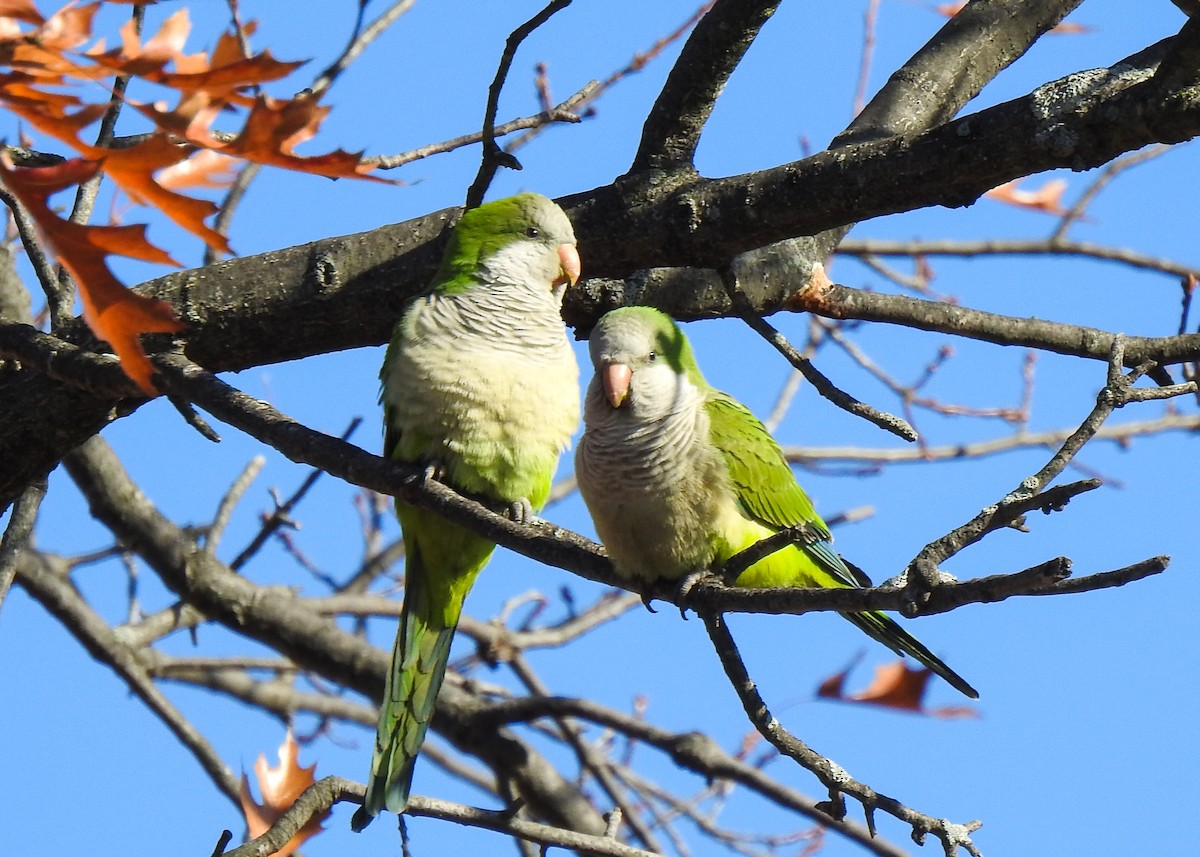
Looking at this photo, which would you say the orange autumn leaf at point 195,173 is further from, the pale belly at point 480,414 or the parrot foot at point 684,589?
the parrot foot at point 684,589

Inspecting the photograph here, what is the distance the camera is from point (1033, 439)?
6719mm

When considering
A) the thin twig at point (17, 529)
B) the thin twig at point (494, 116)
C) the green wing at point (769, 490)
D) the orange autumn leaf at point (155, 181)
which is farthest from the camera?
the green wing at point (769, 490)

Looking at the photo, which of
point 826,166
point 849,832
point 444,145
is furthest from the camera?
point 849,832

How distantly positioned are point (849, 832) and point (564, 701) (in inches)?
44.5

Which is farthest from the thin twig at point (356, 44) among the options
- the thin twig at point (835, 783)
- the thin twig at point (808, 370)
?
the thin twig at point (835, 783)

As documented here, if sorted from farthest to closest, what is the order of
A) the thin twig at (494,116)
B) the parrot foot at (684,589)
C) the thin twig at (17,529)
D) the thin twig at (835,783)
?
the thin twig at (17,529)
the parrot foot at (684,589)
the thin twig at (494,116)
the thin twig at (835,783)

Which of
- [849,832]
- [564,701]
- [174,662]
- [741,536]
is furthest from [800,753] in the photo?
[174,662]

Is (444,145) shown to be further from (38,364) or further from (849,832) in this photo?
(849,832)

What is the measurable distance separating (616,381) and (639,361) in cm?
8

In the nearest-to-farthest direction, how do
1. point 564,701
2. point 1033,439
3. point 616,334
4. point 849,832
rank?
point 616,334, point 849,832, point 564,701, point 1033,439

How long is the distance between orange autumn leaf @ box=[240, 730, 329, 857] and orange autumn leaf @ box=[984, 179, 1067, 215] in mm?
3337

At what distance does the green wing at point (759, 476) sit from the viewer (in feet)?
11.4

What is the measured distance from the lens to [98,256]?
2.06 m

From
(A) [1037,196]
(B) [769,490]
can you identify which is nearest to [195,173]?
(B) [769,490]
